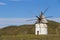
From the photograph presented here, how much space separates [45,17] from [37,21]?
3.42 meters

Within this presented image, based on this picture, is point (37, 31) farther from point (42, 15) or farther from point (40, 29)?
point (42, 15)

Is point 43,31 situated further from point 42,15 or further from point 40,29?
point 42,15

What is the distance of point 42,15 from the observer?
74.9 m

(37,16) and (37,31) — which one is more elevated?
(37,16)

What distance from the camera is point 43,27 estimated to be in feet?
237

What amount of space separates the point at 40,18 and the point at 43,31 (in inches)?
171

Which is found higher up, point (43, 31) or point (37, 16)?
point (37, 16)

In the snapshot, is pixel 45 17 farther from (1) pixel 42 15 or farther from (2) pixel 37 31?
(2) pixel 37 31

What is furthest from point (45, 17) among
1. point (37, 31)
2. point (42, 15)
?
point (37, 31)

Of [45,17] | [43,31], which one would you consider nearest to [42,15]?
[45,17]

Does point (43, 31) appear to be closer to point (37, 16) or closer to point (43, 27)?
point (43, 27)

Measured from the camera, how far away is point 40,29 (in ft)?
237

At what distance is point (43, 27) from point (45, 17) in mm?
4243

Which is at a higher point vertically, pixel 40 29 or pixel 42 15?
pixel 42 15
